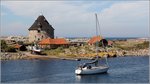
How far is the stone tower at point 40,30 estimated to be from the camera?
7338 centimetres

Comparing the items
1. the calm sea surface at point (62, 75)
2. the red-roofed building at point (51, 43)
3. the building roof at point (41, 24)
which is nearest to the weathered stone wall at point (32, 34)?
the building roof at point (41, 24)

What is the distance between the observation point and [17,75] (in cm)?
3959

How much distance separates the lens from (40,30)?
73625 millimetres

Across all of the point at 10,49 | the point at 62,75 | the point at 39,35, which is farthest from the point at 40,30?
the point at 62,75

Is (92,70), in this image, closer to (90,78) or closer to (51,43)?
(90,78)

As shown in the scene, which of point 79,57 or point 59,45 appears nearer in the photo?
point 79,57

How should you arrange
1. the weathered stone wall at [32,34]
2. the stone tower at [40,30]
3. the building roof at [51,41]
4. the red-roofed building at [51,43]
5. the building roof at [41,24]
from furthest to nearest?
the weathered stone wall at [32,34] < the stone tower at [40,30] < the building roof at [41,24] < the building roof at [51,41] < the red-roofed building at [51,43]

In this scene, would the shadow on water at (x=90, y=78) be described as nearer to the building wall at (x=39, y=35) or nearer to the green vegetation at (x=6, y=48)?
the green vegetation at (x=6, y=48)

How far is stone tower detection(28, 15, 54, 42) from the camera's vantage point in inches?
2889

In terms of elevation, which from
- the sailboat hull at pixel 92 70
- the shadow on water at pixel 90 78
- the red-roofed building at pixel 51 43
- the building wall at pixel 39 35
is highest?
the building wall at pixel 39 35

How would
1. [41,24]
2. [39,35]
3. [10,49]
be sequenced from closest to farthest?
[10,49] → [41,24] → [39,35]

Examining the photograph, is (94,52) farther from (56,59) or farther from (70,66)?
(70,66)

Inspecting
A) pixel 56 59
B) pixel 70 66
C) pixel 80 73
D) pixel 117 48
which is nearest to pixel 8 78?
pixel 80 73

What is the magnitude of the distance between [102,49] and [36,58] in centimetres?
1293
